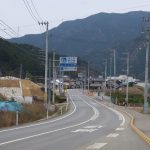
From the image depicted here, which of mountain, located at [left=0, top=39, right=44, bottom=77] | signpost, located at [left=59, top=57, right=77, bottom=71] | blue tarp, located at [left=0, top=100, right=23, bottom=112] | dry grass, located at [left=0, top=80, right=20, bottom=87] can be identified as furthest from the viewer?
mountain, located at [left=0, top=39, right=44, bottom=77]

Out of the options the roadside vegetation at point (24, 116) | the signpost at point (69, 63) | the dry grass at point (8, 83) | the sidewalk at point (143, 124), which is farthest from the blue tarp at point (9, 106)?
the dry grass at point (8, 83)

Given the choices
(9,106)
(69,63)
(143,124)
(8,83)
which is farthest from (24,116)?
(8,83)

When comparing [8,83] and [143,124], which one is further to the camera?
[8,83]

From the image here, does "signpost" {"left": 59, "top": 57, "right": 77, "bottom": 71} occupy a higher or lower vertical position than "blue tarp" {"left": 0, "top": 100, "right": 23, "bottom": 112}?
higher

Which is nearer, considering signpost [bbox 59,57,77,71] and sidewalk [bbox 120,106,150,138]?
sidewalk [bbox 120,106,150,138]

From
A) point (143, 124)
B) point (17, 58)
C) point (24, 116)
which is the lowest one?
point (143, 124)

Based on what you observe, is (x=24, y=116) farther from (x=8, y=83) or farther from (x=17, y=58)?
(x=17, y=58)

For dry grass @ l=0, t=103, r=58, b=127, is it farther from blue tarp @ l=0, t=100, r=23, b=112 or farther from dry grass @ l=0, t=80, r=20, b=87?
dry grass @ l=0, t=80, r=20, b=87

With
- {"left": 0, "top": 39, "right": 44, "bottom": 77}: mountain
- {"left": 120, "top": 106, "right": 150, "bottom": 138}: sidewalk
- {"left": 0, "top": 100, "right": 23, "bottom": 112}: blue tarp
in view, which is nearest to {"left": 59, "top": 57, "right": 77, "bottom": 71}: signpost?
{"left": 120, "top": 106, "right": 150, "bottom": 138}: sidewalk

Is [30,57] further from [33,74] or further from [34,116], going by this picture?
[34,116]

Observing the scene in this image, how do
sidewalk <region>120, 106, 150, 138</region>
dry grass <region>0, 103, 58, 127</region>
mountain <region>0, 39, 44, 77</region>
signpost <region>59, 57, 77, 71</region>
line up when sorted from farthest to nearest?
1. mountain <region>0, 39, 44, 77</region>
2. signpost <region>59, 57, 77, 71</region>
3. dry grass <region>0, 103, 58, 127</region>
4. sidewalk <region>120, 106, 150, 138</region>

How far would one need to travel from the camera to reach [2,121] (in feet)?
138

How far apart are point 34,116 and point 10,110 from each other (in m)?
6.83

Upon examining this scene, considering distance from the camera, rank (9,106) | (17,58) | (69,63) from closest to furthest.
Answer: (9,106) < (69,63) < (17,58)
